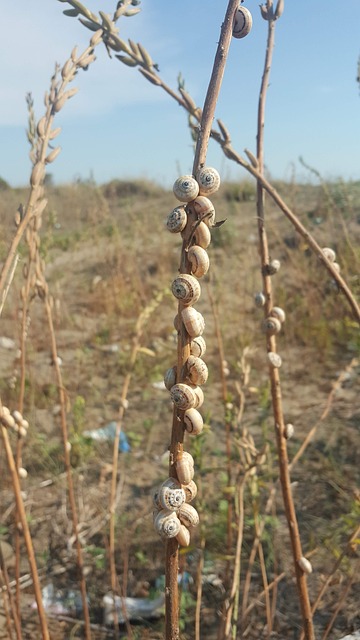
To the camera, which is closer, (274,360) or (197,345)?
(197,345)

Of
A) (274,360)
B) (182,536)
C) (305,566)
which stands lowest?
(305,566)

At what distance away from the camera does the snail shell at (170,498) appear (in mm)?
556

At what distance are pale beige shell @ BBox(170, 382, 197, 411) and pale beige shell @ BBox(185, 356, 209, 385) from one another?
0.01 metres

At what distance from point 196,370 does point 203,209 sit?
5.9 inches

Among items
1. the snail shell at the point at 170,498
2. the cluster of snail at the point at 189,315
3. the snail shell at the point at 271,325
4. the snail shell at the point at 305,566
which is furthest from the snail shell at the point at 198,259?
the snail shell at the point at 305,566

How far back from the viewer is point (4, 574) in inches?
47.3

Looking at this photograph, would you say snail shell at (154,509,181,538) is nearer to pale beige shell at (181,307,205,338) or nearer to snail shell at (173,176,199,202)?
pale beige shell at (181,307,205,338)

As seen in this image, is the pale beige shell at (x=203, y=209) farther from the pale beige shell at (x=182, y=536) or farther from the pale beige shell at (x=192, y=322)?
the pale beige shell at (x=182, y=536)

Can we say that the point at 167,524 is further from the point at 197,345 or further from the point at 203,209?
the point at 203,209

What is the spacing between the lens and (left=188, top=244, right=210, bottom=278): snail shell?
531 millimetres

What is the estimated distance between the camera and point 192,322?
53 centimetres

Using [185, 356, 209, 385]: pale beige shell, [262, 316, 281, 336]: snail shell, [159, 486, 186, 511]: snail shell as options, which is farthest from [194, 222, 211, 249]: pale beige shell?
[262, 316, 281, 336]: snail shell

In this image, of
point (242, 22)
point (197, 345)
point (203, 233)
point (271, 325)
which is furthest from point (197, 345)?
point (271, 325)

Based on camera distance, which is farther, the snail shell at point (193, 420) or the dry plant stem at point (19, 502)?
the dry plant stem at point (19, 502)
